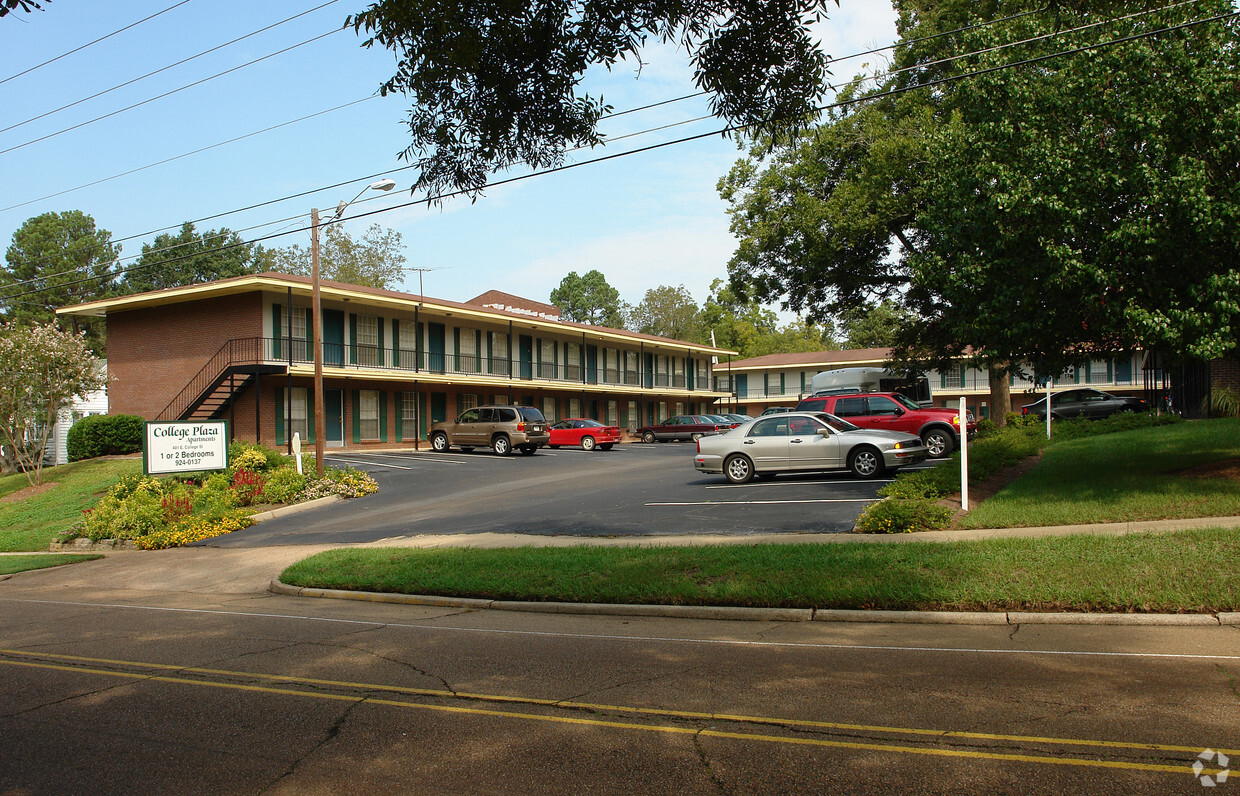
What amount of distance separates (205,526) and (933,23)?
27.9 meters

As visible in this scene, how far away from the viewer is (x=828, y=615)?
841 centimetres

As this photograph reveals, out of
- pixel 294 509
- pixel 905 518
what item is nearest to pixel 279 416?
pixel 294 509

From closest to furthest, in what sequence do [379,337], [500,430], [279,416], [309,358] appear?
[279,416] → [309,358] → [500,430] → [379,337]

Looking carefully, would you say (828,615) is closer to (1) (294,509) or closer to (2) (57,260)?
(1) (294,509)

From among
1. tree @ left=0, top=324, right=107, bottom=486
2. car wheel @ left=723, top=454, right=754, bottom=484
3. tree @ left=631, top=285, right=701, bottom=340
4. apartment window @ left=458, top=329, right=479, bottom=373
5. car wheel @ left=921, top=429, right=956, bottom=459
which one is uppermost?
tree @ left=631, top=285, right=701, bottom=340

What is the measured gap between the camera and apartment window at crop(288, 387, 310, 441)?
32.8m

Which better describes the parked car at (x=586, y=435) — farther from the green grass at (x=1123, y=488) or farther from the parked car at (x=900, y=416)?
the green grass at (x=1123, y=488)

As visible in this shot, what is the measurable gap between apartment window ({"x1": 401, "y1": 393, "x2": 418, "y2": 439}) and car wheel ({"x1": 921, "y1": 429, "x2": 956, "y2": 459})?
23571 mm

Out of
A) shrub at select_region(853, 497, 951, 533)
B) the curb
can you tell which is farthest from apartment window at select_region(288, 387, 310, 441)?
shrub at select_region(853, 497, 951, 533)

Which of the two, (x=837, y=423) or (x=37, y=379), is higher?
(x=37, y=379)

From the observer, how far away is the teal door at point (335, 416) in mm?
34250

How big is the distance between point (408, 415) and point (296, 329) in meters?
6.83

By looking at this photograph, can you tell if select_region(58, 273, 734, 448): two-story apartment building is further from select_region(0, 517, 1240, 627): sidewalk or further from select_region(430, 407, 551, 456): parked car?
select_region(0, 517, 1240, 627): sidewalk

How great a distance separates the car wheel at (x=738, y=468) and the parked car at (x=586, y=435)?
18.3m
